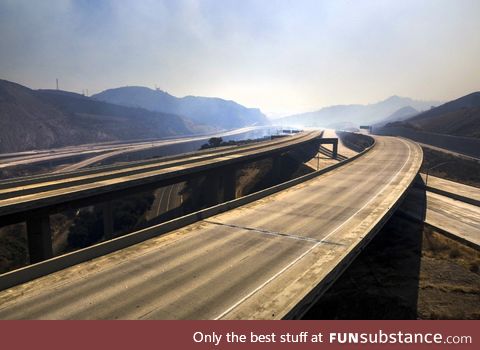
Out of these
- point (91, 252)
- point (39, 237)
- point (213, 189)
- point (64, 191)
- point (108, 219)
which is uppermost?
point (64, 191)

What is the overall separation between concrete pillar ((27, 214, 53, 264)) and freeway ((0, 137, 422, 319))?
15.1 metres

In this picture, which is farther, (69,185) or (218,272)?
(69,185)

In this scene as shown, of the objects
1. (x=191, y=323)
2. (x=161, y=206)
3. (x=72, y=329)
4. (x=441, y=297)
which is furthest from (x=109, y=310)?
(x=161, y=206)

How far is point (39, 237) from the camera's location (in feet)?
102

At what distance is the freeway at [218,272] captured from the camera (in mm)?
14117

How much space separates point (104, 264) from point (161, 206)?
57.9 meters

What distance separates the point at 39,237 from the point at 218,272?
22021 mm

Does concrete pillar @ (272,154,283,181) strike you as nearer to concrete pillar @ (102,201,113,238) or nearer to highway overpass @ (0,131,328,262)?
highway overpass @ (0,131,328,262)

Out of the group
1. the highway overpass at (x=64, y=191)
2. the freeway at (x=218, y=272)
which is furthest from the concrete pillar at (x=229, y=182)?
the freeway at (x=218, y=272)

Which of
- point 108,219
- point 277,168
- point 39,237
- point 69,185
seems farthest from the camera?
point 277,168

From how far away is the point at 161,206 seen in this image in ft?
248

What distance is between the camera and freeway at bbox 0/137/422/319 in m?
14.1

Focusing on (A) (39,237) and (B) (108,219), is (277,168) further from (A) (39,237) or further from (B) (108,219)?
(A) (39,237)

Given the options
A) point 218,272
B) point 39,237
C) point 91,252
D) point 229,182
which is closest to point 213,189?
point 229,182
